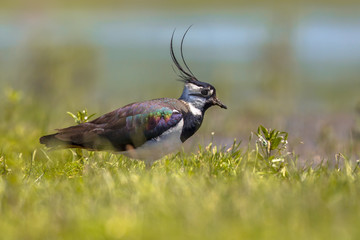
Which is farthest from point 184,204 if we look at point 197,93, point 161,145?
point 197,93

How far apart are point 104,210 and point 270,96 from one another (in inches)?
401

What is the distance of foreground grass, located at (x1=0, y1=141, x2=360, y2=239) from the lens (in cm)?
356

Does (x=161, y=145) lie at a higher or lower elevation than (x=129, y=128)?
lower

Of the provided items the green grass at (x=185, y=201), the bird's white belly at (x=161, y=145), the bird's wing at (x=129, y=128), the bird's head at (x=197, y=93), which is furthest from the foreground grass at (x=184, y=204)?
the bird's head at (x=197, y=93)

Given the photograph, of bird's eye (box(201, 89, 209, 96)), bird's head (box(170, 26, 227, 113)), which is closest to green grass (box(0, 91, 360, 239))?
bird's head (box(170, 26, 227, 113))

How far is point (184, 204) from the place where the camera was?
3.99 meters

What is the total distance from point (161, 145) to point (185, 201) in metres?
1.68

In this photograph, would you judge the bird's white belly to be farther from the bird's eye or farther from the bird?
the bird's eye

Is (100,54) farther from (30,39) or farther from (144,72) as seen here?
(144,72)

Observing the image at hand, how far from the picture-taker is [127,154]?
5.84m

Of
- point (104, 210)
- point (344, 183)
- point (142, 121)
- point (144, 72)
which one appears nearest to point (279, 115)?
point (142, 121)

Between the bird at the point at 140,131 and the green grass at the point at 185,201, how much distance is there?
0.19 metres

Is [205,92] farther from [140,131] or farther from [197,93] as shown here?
[140,131]

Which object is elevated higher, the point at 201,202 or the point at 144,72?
the point at 201,202
